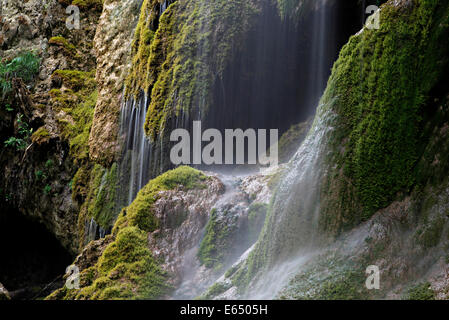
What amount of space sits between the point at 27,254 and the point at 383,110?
60.6 feet

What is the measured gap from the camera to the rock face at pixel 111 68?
12547 mm

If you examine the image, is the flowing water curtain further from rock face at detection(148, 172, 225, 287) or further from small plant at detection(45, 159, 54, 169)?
small plant at detection(45, 159, 54, 169)

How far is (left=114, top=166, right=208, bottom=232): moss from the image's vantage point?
700 centimetres

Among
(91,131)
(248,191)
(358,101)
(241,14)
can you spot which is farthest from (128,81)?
(358,101)

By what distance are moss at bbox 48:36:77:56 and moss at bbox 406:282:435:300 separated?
16.6 m

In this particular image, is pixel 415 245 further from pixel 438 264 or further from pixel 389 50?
pixel 389 50

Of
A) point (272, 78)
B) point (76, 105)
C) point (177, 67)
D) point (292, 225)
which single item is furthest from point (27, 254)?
point (292, 225)

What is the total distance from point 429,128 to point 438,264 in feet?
4.61

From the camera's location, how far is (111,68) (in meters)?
13.9

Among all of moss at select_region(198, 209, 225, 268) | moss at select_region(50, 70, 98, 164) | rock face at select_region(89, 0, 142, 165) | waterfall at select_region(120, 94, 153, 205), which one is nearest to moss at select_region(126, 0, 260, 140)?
waterfall at select_region(120, 94, 153, 205)

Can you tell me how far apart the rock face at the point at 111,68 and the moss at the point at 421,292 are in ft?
32.9

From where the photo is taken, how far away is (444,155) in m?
3.79

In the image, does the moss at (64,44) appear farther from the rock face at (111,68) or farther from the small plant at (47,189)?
the small plant at (47,189)
